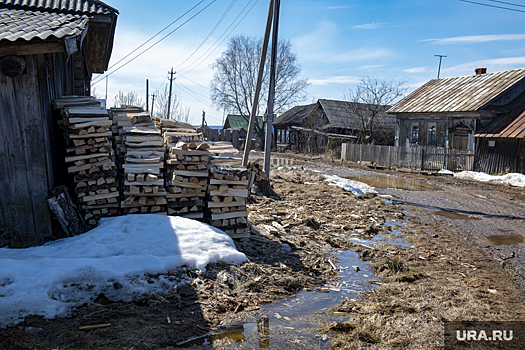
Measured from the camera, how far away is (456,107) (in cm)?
2120

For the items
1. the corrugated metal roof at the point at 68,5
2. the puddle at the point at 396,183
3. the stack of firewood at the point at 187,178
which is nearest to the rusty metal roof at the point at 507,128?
the puddle at the point at 396,183

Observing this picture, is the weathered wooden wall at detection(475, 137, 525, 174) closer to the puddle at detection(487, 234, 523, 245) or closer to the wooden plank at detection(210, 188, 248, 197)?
the puddle at detection(487, 234, 523, 245)

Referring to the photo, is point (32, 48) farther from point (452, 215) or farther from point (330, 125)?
point (330, 125)

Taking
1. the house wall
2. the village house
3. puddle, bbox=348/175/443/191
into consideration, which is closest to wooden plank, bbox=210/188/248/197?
the house wall

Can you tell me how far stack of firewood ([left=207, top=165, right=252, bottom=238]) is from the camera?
20.9 feet

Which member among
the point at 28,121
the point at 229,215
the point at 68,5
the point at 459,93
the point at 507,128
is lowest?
the point at 229,215

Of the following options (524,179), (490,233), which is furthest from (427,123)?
(490,233)

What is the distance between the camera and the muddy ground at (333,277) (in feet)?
11.8

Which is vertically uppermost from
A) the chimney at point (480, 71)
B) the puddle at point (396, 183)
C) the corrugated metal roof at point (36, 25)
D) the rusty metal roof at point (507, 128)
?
the chimney at point (480, 71)

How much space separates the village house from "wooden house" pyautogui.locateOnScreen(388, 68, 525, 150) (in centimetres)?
533

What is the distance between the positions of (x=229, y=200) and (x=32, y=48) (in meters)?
3.83

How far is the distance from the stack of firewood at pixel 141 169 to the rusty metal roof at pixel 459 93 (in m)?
19.2

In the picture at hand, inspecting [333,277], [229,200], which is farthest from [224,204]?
[333,277]

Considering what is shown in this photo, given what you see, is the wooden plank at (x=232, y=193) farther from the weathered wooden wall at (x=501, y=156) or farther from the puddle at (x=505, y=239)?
the weathered wooden wall at (x=501, y=156)
